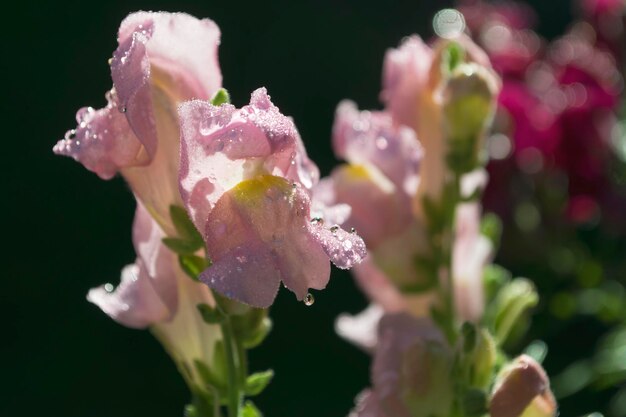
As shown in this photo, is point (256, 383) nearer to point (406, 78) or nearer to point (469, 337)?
point (469, 337)

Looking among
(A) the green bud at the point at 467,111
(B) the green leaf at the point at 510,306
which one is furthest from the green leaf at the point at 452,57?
(B) the green leaf at the point at 510,306

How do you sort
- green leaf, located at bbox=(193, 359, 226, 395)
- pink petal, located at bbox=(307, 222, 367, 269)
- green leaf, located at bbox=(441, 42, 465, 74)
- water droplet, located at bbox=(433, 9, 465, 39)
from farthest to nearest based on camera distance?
water droplet, located at bbox=(433, 9, 465, 39)
green leaf, located at bbox=(441, 42, 465, 74)
green leaf, located at bbox=(193, 359, 226, 395)
pink petal, located at bbox=(307, 222, 367, 269)

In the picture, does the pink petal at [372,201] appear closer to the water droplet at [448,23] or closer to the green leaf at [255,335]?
the green leaf at [255,335]

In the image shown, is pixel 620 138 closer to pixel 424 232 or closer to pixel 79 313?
pixel 424 232

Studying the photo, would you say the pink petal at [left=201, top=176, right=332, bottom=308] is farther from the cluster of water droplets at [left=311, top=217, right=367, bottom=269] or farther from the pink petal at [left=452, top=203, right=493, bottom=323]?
the pink petal at [left=452, top=203, right=493, bottom=323]

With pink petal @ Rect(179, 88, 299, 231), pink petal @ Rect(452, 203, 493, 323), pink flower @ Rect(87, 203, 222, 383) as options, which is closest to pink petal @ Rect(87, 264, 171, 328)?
pink flower @ Rect(87, 203, 222, 383)

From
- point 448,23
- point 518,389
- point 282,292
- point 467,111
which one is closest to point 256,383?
point 518,389
